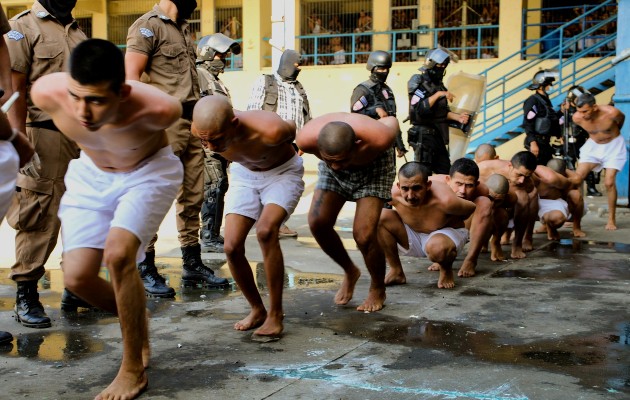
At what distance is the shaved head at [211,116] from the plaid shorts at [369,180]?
1188 millimetres

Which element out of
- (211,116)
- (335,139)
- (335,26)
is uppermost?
(335,26)

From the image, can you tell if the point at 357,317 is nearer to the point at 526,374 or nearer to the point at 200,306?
the point at 200,306

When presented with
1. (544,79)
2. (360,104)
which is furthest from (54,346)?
(544,79)

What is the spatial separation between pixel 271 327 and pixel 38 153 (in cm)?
175

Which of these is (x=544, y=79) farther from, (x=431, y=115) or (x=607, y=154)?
(x=431, y=115)

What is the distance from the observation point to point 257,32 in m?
20.9

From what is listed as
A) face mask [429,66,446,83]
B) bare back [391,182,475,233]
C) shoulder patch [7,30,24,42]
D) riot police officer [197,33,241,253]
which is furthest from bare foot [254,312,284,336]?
face mask [429,66,446,83]

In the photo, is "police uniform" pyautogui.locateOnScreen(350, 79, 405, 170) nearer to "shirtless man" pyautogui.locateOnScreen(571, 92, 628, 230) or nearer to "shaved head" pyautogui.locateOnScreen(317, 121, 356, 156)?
"shirtless man" pyautogui.locateOnScreen(571, 92, 628, 230)

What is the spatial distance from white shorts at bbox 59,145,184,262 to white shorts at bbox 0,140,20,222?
268 mm

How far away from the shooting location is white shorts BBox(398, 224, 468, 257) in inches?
240

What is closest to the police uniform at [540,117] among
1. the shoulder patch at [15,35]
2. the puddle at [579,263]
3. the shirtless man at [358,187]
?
the puddle at [579,263]

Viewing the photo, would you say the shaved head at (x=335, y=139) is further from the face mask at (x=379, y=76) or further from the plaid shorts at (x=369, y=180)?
the face mask at (x=379, y=76)

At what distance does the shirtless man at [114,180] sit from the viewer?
11.1 ft

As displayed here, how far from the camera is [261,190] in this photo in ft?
15.8
